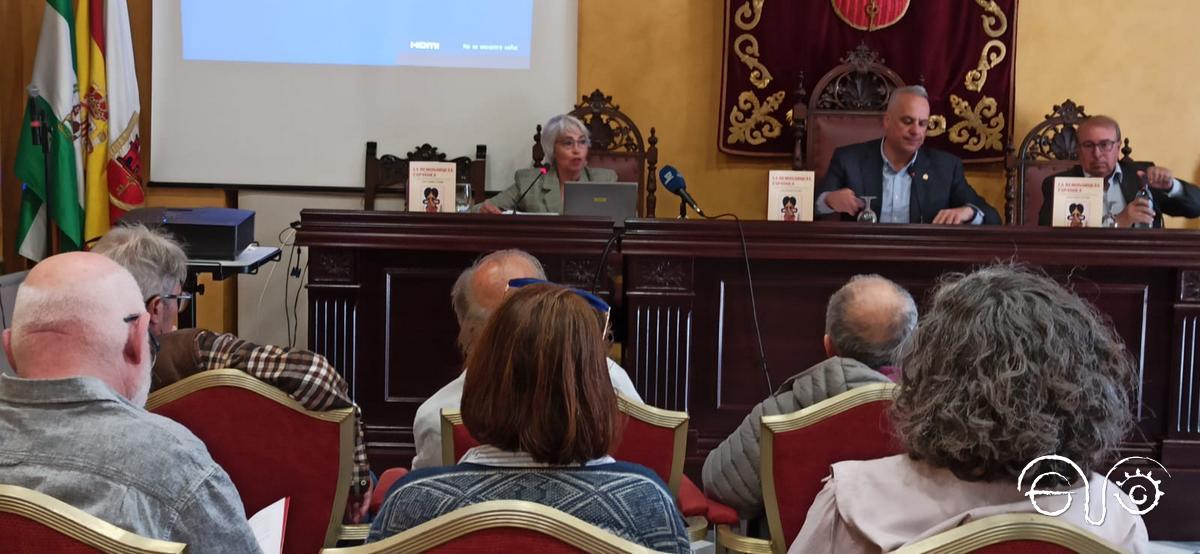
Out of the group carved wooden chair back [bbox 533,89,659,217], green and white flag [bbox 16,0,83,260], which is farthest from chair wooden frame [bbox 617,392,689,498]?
green and white flag [bbox 16,0,83,260]

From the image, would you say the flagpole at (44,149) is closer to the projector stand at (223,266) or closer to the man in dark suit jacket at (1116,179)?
the projector stand at (223,266)

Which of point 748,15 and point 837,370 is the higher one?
point 748,15

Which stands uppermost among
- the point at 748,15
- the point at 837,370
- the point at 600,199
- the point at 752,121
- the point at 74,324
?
the point at 748,15

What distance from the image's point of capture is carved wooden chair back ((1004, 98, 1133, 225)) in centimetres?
482

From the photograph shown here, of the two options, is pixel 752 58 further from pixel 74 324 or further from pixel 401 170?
pixel 74 324

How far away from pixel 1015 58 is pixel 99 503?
4.79 meters

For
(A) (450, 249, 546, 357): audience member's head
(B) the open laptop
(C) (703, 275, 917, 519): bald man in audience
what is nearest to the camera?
(C) (703, 275, 917, 519): bald man in audience

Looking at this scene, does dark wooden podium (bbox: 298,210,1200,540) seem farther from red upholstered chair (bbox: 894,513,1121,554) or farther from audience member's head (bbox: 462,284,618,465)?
red upholstered chair (bbox: 894,513,1121,554)

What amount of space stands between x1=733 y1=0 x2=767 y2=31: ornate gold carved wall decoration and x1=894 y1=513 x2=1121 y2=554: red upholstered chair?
420 cm

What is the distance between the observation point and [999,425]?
1278 millimetres

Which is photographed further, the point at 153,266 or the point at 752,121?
the point at 752,121

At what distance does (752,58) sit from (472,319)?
3.22 m

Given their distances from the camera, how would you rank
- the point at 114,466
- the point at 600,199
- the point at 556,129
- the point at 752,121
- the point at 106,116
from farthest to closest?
the point at 752,121 < the point at 106,116 < the point at 556,129 < the point at 600,199 < the point at 114,466

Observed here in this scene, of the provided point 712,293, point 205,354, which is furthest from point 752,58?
point 205,354
